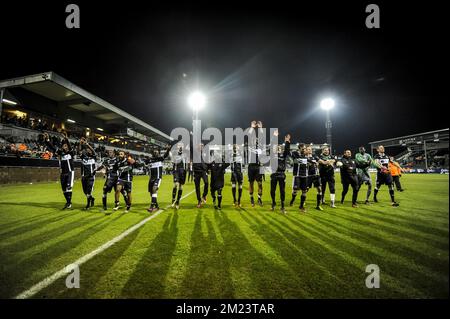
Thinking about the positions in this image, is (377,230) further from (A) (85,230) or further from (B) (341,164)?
(A) (85,230)

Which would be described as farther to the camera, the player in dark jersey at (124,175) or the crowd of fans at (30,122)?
the crowd of fans at (30,122)

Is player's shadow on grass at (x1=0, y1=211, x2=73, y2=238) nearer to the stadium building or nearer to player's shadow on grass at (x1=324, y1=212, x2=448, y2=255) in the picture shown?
player's shadow on grass at (x1=324, y1=212, x2=448, y2=255)

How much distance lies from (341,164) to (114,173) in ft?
29.0

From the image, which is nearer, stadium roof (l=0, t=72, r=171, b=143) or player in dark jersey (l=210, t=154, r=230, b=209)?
player in dark jersey (l=210, t=154, r=230, b=209)

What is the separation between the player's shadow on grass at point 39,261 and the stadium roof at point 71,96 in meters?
26.8

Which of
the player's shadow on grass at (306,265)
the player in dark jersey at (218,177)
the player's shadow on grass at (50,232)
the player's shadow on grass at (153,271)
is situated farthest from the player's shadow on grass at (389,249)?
the player's shadow on grass at (50,232)

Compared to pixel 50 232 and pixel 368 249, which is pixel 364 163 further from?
pixel 50 232

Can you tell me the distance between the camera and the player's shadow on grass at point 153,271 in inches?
102

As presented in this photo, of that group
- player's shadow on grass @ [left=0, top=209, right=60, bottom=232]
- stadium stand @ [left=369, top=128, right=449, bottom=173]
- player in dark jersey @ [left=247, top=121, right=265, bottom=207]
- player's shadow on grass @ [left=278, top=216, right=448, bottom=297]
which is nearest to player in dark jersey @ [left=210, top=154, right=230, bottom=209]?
player in dark jersey @ [left=247, top=121, right=265, bottom=207]

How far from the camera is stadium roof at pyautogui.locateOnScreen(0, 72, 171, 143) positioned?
23.4 metres

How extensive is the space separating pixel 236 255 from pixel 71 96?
34.8 m

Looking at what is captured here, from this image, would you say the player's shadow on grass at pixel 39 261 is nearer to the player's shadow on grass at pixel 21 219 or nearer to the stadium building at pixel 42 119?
the player's shadow on grass at pixel 21 219

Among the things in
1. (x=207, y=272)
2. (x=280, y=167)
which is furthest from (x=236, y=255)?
(x=280, y=167)
